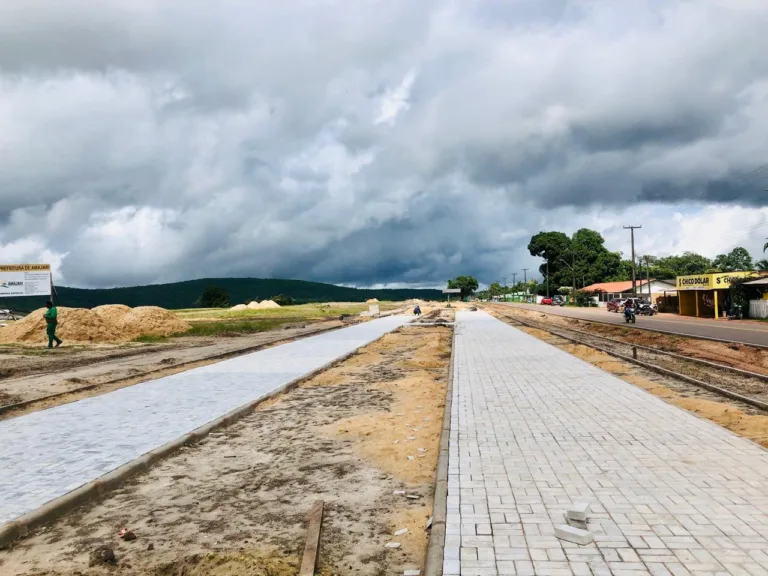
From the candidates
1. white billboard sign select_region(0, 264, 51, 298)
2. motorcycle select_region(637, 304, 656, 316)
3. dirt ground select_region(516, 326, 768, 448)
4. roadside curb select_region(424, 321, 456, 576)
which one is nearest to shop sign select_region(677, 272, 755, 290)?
motorcycle select_region(637, 304, 656, 316)

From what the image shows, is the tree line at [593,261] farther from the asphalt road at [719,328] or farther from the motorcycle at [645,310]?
the asphalt road at [719,328]

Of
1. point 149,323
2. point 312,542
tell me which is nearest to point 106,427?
point 312,542

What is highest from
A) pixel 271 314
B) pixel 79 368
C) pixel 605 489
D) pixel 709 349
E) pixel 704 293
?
pixel 704 293

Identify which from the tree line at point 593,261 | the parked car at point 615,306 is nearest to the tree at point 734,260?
the tree line at point 593,261

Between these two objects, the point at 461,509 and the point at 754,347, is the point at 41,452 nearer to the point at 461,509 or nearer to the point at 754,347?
the point at 461,509

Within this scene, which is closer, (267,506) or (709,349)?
(267,506)

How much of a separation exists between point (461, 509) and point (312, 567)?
1.36 meters

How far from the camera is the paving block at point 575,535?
3.56 meters

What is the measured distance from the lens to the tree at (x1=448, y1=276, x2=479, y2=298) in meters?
164

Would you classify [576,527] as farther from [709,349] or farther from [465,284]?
[465,284]

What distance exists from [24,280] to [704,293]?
47.0 metres

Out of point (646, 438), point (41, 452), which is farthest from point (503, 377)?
point (41, 452)

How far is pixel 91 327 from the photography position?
26.5 metres

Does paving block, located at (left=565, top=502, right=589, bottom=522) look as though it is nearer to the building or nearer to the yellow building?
the yellow building
